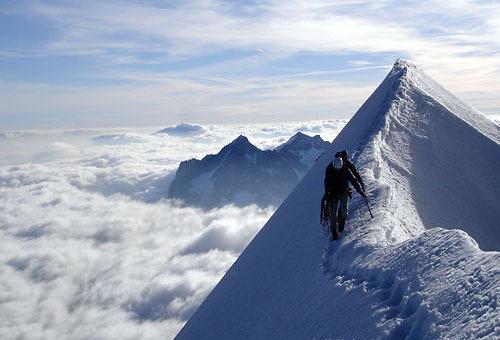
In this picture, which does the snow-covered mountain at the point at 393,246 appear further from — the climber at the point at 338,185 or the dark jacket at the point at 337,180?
the dark jacket at the point at 337,180

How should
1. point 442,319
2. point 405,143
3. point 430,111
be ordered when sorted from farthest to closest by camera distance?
point 430,111 → point 405,143 → point 442,319

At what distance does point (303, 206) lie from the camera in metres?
20.2

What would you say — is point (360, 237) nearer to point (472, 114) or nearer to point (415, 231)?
point (415, 231)

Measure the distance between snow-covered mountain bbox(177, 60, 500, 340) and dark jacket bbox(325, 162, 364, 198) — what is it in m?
1.53

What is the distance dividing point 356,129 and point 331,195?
11.8m

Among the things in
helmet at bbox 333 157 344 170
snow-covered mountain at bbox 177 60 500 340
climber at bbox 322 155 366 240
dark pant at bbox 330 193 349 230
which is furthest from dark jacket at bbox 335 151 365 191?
snow-covered mountain at bbox 177 60 500 340

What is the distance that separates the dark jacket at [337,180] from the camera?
13.7m

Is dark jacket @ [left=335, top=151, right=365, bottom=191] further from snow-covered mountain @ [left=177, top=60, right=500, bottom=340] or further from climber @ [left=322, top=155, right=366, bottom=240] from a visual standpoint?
snow-covered mountain @ [left=177, top=60, right=500, bottom=340]

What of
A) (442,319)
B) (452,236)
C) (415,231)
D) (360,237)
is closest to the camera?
(442,319)

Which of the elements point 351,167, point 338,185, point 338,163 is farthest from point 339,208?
point 338,163

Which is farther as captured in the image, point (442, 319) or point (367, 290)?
point (367, 290)

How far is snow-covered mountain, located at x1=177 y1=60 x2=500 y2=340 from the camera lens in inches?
328

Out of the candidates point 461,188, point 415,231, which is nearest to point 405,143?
point 461,188

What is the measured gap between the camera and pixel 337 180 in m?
13.8
